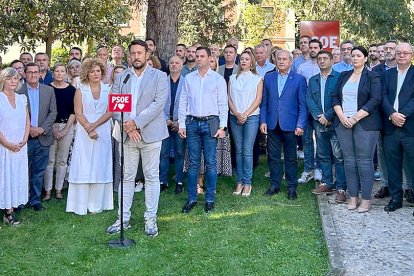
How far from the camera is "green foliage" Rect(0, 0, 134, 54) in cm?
1209

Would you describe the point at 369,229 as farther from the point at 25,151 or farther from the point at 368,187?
the point at 25,151

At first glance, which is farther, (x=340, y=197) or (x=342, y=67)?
(x=342, y=67)

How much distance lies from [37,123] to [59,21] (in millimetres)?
5854

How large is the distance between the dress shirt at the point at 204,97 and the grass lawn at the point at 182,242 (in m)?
1.34

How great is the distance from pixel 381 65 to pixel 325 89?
1397 millimetres

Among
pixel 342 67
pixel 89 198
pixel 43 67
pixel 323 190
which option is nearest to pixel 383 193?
pixel 323 190

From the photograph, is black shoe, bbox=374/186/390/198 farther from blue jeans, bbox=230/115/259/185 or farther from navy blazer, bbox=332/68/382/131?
blue jeans, bbox=230/115/259/185

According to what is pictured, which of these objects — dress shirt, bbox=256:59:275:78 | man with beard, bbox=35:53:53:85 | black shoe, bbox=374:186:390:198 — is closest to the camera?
black shoe, bbox=374:186:390:198

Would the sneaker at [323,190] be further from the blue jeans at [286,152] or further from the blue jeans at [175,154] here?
the blue jeans at [175,154]

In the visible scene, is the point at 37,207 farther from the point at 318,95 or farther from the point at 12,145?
the point at 318,95

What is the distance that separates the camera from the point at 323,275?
5.54 metres

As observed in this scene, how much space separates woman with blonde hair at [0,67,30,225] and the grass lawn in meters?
0.38

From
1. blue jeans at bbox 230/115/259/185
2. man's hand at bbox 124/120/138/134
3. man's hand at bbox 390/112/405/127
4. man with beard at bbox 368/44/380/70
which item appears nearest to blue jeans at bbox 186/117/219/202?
blue jeans at bbox 230/115/259/185

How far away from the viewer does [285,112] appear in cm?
813
